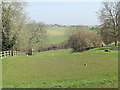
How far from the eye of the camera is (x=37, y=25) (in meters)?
Answer: 57.0

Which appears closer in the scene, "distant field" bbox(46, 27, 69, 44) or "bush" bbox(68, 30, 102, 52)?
"bush" bbox(68, 30, 102, 52)

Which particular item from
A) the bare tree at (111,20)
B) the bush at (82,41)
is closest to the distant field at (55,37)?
the bush at (82,41)

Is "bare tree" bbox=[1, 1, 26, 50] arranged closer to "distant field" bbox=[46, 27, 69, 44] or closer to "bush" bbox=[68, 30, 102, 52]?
"bush" bbox=[68, 30, 102, 52]

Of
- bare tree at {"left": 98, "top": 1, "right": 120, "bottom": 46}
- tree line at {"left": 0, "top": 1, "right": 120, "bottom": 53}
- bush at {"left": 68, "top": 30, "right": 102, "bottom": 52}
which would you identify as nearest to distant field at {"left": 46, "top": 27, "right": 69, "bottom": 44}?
tree line at {"left": 0, "top": 1, "right": 120, "bottom": 53}

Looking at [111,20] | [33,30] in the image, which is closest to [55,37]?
[33,30]

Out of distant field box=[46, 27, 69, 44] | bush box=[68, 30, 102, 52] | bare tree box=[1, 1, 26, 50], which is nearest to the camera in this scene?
bare tree box=[1, 1, 26, 50]

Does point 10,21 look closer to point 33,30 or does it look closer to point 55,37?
point 33,30

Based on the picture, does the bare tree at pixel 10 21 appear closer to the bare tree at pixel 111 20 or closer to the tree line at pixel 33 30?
the tree line at pixel 33 30

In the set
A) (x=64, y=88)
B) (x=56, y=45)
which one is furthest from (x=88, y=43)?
(x=64, y=88)

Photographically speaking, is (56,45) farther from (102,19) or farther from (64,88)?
(64,88)

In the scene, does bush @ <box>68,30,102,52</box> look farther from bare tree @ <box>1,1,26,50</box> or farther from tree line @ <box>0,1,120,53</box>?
bare tree @ <box>1,1,26,50</box>

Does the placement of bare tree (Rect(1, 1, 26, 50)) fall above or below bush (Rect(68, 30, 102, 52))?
above

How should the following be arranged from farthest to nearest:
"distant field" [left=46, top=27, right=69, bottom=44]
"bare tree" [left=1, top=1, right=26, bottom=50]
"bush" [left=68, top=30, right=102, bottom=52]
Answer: "distant field" [left=46, top=27, right=69, bottom=44], "bush" [left=68, top=30, right=102, bottom=52], "bare tree" [left=1, top=1, right=26, bottom=50]

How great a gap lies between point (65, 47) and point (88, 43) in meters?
15.5
